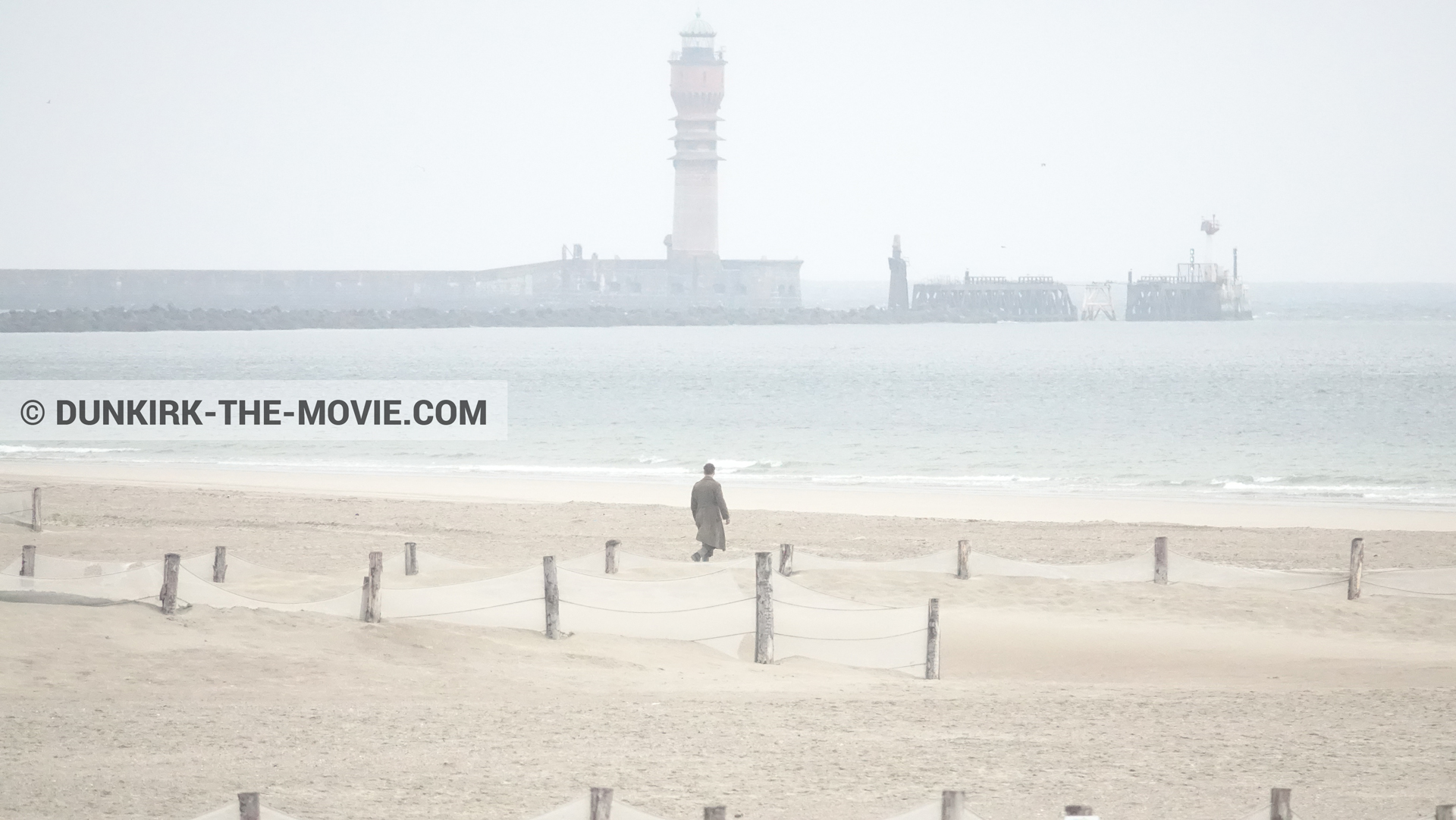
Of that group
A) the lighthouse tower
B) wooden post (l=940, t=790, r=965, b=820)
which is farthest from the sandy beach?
the lighthouse tower

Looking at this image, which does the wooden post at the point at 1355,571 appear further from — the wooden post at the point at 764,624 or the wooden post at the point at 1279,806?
the wooden post at the point at 1279,806

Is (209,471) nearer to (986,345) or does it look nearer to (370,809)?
(370,809)

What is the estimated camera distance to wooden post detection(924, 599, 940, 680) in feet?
41.4

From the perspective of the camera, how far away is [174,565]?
12477 millimetres

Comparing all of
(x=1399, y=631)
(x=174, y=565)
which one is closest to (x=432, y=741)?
(x=174, y=565)

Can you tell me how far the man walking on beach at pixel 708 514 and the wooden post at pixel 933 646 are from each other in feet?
16.4

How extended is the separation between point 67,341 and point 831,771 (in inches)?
4299

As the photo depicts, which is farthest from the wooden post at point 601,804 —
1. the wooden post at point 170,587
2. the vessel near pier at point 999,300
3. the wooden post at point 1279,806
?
the vessel near pier at point 999,300

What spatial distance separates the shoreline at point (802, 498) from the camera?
26859 mm

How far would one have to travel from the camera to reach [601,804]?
247 inches

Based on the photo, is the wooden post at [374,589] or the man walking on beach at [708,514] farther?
the man walking on beach at [708,514]

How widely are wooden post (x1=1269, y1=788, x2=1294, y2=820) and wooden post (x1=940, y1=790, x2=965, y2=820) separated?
125 centimetres

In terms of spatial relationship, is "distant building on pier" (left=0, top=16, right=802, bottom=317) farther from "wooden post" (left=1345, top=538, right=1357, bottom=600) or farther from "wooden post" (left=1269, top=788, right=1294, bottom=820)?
"wooden post" (left=1269, top=788, right=1294, bottom=820)

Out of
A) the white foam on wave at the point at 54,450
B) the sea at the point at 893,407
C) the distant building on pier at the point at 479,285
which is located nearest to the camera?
the sea at the point at 893,407
